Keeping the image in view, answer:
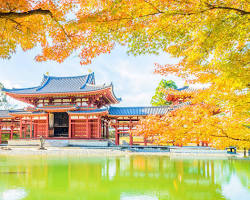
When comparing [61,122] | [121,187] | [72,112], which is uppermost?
[72,112]

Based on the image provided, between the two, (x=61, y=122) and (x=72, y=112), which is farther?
(x=61, y=122)

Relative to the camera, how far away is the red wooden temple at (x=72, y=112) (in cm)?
2086

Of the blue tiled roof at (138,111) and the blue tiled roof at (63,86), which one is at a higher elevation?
the blue tiled roof at (63,86)

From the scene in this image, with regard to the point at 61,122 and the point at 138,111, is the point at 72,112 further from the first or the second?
the point at 138,111

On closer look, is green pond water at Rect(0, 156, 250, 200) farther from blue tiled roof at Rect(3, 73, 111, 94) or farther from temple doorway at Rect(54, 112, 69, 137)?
temple doorway at Rect(54, 112, 69, 137)

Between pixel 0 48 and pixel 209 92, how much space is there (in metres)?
5.83

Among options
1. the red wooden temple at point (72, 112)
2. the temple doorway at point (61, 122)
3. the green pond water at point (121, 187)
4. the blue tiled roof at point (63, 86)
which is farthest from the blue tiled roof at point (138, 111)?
the green pond water at point (121, 187)

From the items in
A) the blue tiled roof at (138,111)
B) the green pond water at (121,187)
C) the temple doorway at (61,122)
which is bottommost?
the green pond water at (121,187)

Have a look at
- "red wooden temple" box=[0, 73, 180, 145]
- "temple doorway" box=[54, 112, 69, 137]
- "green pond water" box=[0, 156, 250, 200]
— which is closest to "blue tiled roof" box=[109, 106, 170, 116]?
"red wooden temple" box=[0, 73, 180, 145]

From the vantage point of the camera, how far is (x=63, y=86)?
24281 millimetres

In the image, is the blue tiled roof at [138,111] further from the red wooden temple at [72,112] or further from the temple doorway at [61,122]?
the temple doorway at [61,122]

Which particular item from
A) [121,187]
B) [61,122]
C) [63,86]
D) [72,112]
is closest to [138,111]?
[72,112]

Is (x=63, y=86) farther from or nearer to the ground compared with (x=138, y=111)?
farther from the ground

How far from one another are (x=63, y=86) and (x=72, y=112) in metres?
Answer: 4.33
